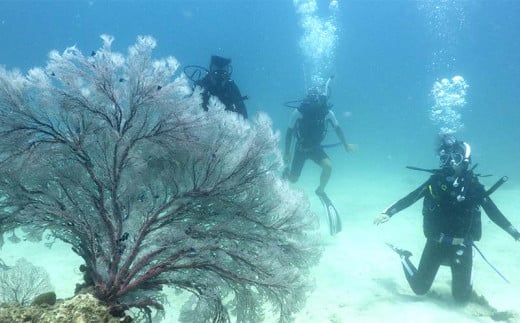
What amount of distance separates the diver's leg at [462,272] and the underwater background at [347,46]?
53.4 metres

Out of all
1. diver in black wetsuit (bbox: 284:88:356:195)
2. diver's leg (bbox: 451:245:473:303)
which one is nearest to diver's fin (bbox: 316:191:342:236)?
diver in black wetsuit (bbox: 284:88:356:195)

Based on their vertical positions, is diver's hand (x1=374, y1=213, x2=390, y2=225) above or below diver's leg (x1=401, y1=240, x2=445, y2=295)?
above

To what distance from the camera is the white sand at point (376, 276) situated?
6.62m

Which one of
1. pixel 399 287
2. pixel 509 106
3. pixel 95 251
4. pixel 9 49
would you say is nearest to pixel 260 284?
pixel 95 251

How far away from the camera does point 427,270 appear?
7.39m

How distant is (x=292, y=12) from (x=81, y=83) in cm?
12473

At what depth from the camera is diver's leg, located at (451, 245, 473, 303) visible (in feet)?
23.1

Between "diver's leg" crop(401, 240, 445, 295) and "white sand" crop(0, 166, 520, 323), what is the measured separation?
21 centimetres

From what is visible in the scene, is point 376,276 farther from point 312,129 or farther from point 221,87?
point 221,87

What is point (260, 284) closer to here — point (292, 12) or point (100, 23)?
point (292, 12)

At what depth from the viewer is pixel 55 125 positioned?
3.74 meters

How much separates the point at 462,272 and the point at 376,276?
208 cm

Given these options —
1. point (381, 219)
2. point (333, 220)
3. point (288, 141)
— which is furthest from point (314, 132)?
point (381, 219)

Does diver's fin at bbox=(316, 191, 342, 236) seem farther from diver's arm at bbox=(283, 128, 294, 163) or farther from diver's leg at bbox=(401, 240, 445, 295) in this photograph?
diver's leg at bbox=(401, 240, 445, 295)
